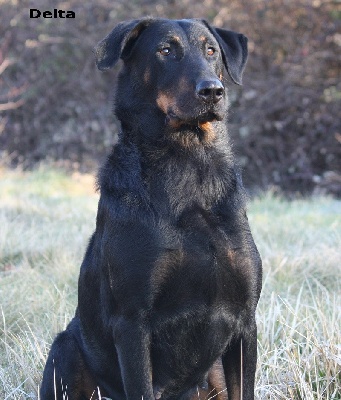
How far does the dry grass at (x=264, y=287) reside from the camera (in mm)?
3131

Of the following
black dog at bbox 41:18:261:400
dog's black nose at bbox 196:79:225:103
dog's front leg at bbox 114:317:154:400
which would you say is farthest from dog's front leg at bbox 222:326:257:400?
dog's black nose at bbox 196:79:225:103

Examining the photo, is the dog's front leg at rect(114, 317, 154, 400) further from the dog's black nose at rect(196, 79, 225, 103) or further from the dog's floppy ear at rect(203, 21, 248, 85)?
the dog's floppy ear at rect(203, 21, 248, 85)

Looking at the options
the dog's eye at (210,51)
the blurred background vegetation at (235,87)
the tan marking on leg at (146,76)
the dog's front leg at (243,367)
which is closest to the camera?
the dog's front leg at (243,367)

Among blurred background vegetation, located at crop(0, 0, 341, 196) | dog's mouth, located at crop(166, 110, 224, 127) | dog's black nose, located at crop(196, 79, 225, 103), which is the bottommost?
blurred background vegetation, located at crop(0, 0, 341, 196)

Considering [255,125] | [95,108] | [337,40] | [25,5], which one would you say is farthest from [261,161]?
[25,5]

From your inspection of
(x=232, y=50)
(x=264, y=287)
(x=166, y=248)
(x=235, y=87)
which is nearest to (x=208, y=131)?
(x=232, y=50)

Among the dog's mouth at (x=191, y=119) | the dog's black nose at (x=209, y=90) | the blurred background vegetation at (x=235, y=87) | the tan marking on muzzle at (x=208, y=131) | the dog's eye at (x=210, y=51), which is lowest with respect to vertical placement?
the blurred background vegetation at (x=235, y=87)

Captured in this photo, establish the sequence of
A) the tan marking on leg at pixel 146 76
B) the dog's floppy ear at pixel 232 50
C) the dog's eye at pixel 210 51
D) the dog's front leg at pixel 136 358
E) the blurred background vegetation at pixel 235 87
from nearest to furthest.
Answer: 1. the dog's front leg at pixel 136 358
2. the tan marking on leg at pixel 146 76
3. the dog's eye at pixel 210 51
4. the dog's floppy ear at pixel 232 50
5. the blurred background vegetation at pixel 235 87

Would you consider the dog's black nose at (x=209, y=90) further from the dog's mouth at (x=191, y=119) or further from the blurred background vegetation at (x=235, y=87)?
the blurred background vegetation at (x=235, y=87)

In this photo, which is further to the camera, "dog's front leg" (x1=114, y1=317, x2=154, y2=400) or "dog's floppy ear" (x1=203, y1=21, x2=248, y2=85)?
"dog's floppy ear" (x1=203, y1=21, x2=248, y2=85)

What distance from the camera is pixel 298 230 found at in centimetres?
591

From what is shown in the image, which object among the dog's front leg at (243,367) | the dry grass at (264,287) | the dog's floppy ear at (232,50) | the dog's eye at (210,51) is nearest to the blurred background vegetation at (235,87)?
the dry grass at (264,287)

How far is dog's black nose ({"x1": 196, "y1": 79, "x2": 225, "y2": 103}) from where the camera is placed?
2.76m

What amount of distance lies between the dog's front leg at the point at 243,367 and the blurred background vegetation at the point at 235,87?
23.4ft
